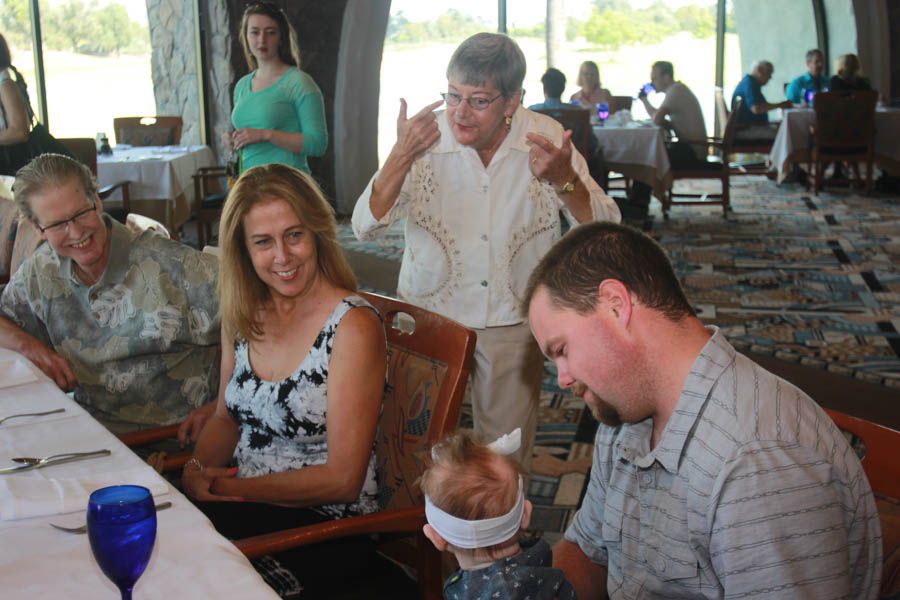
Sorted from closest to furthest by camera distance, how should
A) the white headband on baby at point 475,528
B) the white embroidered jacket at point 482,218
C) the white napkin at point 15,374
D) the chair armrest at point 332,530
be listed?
the white headband on baby at point 475,528 → the chair armrest at point 332,530 → the white napkin at point 15,374 → the white embroidered jacket at point 482,218

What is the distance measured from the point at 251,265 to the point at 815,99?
26.9ft

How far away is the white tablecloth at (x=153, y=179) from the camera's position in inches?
248

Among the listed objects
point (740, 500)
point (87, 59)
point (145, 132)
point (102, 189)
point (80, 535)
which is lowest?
point (80, 535)

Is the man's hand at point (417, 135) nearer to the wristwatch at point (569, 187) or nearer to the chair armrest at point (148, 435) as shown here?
the wristwatch at point (569, 187)

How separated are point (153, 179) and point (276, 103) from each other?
274 cm

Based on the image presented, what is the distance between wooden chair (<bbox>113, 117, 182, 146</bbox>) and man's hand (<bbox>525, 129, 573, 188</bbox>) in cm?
591

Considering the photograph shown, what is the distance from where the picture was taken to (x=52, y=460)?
156 cm

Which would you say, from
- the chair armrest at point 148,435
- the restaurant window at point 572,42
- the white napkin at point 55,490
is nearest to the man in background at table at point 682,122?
the restaurant window at point 572,42

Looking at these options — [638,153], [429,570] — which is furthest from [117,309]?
[638,153]

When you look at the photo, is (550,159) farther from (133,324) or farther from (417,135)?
(133,324)

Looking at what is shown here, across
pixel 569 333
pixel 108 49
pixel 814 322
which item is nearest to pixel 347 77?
pixel 108 49

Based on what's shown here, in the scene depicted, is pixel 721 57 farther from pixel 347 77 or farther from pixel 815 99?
pixel 347 77

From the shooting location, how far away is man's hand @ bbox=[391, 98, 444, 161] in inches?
92.4

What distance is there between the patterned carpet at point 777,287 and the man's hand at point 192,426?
3.90ft
